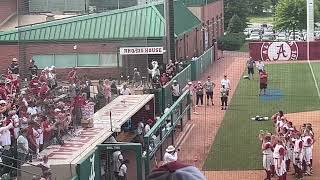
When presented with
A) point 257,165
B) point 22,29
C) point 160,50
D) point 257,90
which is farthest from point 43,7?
point 257,90

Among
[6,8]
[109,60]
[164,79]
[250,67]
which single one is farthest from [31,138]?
[6,8]

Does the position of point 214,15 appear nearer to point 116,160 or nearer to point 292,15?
point 292,15

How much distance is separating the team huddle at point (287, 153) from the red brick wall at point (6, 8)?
2270 centimetres

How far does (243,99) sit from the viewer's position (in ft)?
80.6

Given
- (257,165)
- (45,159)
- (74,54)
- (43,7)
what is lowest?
(257,165)

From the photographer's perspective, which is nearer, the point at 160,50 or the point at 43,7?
the point at 43,7

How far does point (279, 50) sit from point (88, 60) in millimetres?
18529

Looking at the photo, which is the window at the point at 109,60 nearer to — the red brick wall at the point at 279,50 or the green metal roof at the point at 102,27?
the green metal roof at the point at 102,27

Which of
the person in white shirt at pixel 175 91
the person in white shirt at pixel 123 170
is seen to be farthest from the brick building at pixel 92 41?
the person in white shirt at pixel 123 170

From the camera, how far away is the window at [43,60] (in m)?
13.4

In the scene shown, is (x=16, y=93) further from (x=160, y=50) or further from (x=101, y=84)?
(x=160, y=50)

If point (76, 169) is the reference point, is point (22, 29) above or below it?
above

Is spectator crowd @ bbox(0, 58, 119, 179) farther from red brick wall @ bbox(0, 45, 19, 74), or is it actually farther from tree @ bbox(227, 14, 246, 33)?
tree @ bbox(227, 14, 246, 33)

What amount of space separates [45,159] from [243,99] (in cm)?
1483
